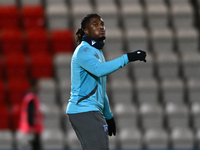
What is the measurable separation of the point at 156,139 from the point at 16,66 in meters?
2.52

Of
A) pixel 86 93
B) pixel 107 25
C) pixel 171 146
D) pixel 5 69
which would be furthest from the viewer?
pixel 107 25

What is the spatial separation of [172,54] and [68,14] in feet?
6.43

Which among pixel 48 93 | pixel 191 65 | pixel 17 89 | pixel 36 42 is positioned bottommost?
pixel 48 93

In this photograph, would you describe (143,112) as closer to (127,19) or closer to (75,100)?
(127,19)

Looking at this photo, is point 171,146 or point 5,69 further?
point 5,69

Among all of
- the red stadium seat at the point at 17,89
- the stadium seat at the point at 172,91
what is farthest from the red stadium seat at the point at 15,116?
the stadium seat at the point at 172,91

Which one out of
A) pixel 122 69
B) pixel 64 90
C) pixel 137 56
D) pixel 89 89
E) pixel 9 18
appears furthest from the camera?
pixel 9 18

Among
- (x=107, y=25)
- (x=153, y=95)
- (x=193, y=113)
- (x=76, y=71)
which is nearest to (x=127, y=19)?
(x=107, y=25)

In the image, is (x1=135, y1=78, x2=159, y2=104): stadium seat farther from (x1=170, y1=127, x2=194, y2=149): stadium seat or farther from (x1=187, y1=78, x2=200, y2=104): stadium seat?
(x1=170, y1=127, x2=194, y2=149): stadium seat

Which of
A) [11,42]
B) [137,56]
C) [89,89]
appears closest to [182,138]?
[11,42]

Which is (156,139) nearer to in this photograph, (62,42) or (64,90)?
(64,90)

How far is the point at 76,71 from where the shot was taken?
269 centimetres

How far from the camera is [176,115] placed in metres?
6.69

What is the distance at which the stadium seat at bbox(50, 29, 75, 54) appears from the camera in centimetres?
733
